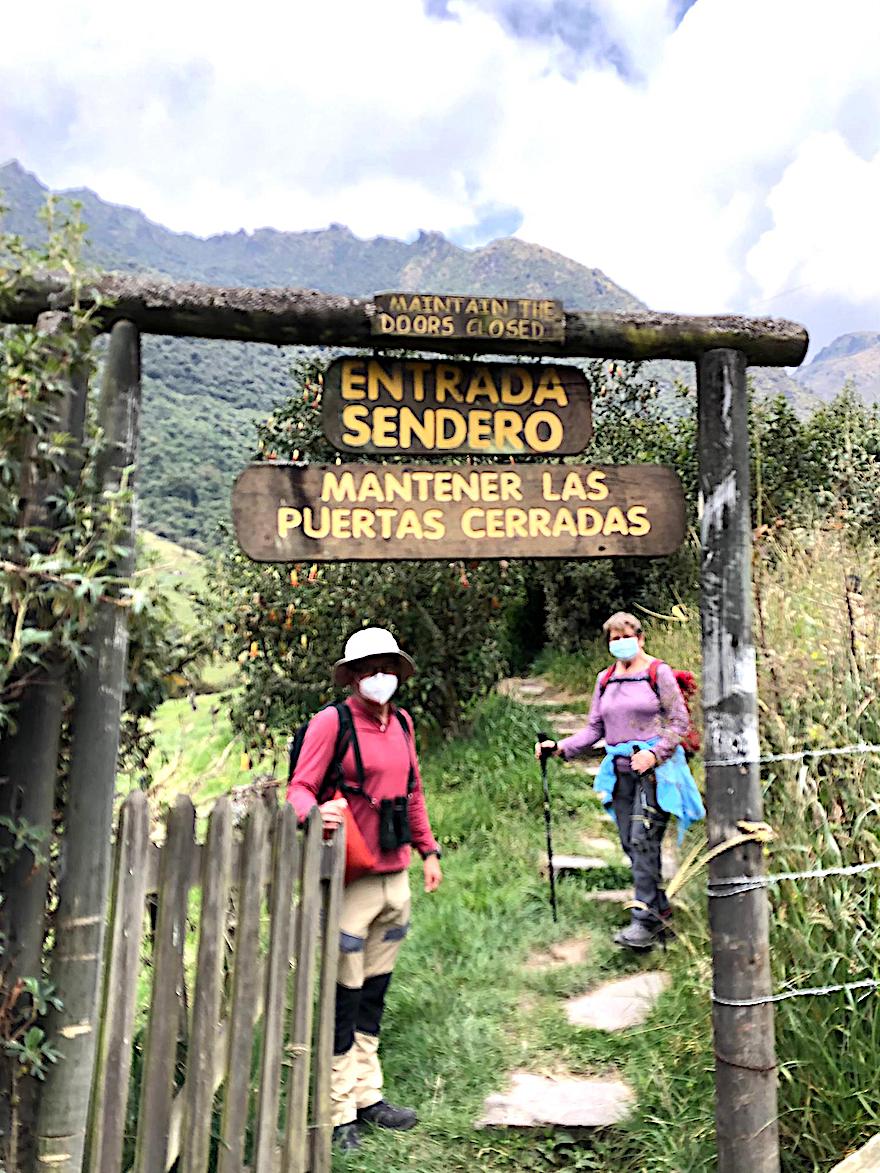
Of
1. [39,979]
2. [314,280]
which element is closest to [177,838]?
[39,979]

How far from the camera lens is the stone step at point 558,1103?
3502mm

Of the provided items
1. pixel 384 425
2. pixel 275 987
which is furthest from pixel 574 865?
pixel 384 425

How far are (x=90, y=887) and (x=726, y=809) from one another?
1.91m

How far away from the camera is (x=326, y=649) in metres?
8.54

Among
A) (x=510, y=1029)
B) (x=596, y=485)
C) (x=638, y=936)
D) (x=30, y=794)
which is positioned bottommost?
(x=510, y=1029)

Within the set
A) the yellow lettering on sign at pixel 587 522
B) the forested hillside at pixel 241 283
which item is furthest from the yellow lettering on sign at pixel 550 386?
the forested hillside at pixel 241 283

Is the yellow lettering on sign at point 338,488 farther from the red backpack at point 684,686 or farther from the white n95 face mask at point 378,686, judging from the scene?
the red backpack at point 684,686

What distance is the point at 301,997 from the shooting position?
117 inches

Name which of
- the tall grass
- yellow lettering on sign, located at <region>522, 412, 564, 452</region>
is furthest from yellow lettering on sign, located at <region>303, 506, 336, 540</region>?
the tall grass

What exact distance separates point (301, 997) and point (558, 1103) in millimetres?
1325

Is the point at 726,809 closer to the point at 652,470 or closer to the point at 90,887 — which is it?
the point at 652,470

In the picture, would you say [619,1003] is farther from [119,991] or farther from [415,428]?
[415,428]

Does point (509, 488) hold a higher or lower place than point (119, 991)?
higher

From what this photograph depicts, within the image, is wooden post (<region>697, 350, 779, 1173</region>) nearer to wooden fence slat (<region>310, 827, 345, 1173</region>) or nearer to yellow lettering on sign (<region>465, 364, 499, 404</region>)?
yellow lettering on sign (<region>465, 364, 499, 404</region>)
